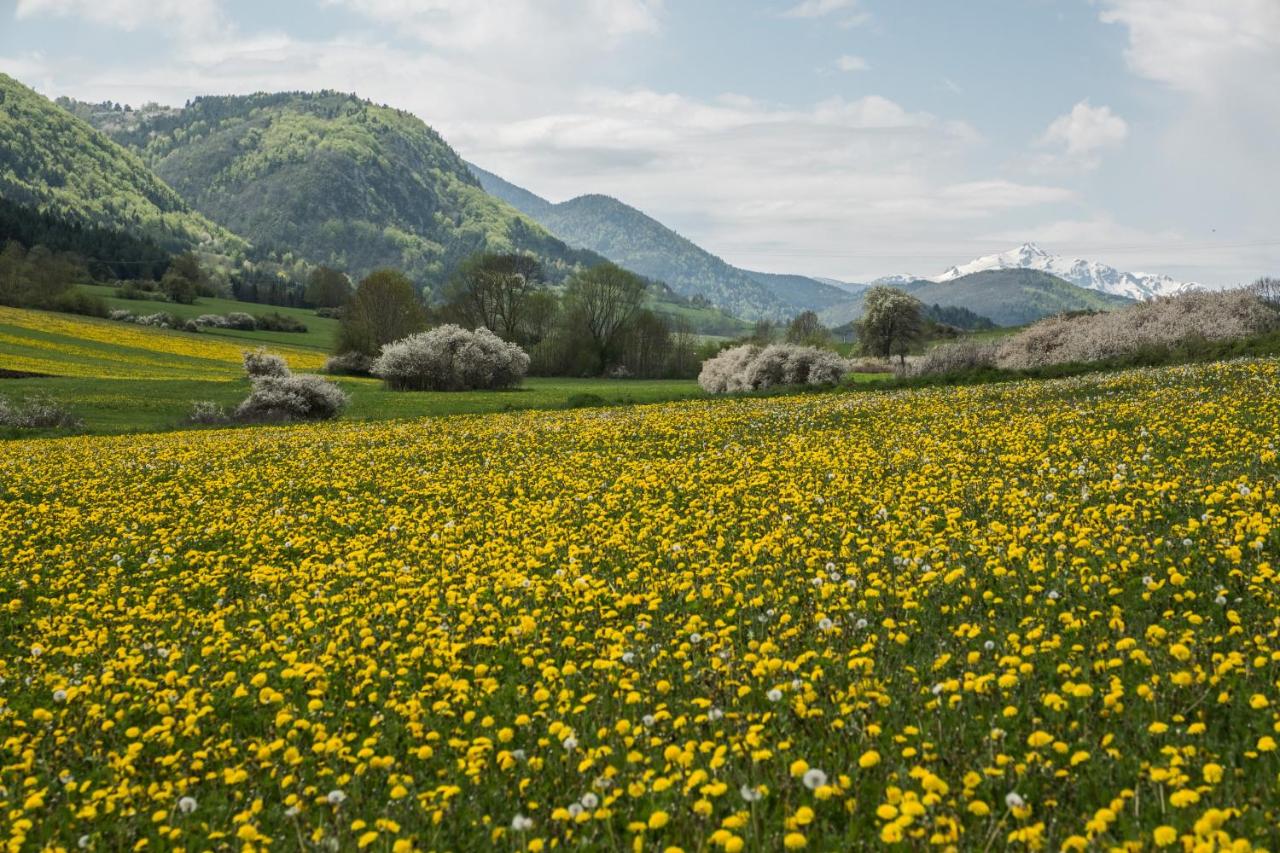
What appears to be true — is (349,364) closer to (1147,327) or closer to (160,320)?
(160,320)

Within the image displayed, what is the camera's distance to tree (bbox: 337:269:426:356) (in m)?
85.3

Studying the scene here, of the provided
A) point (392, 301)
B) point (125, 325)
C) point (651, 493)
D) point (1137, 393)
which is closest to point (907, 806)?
point (651, 493)

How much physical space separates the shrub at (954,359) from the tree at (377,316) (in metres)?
56.3

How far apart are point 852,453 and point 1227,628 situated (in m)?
10.0

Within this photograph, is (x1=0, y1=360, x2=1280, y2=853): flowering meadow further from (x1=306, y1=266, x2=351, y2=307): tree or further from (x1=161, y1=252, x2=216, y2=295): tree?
(x1=306, y1=266, x2=351, y2=307): tree

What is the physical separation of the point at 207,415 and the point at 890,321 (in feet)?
215

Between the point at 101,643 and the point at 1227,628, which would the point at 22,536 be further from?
the point at 1227,628

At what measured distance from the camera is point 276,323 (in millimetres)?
125812

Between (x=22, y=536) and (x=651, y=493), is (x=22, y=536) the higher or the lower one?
the lower one

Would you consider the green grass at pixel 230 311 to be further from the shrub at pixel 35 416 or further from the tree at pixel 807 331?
the tree at pixel 807 331

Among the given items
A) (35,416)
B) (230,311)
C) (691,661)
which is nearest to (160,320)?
(230,311)

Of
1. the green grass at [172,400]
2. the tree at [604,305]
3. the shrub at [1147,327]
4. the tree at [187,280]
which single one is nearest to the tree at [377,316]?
the tree at [604,305]

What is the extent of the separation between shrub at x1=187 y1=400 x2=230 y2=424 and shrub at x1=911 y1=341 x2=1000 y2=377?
128ft

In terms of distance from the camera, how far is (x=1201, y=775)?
5.02m
